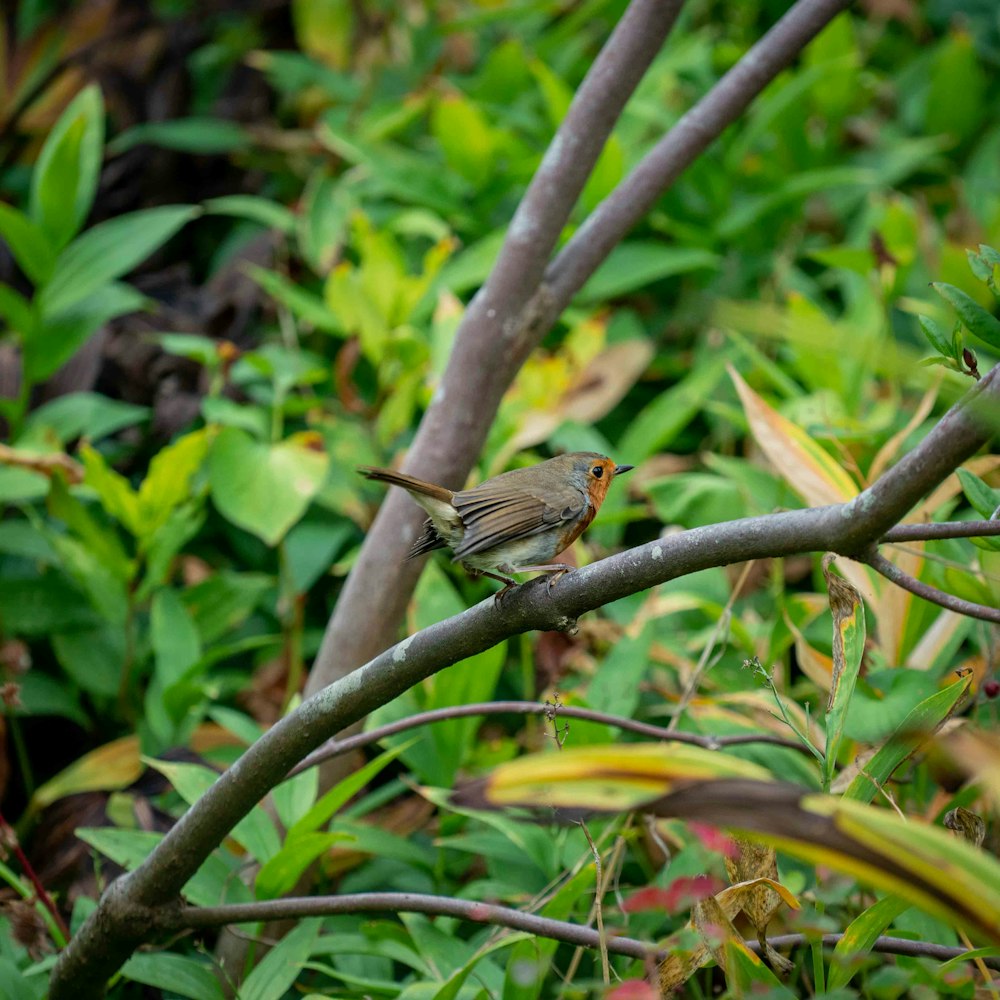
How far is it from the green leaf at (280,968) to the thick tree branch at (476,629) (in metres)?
0.26

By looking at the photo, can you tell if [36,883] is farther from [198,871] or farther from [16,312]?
[16,312]

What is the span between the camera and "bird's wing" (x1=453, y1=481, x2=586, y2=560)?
2.04 metres

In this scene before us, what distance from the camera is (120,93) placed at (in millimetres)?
5000

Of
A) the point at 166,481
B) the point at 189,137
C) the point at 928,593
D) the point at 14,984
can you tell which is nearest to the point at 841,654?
the point at 928,593

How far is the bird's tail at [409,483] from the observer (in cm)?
194

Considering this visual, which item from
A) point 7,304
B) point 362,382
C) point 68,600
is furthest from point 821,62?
point 68,600

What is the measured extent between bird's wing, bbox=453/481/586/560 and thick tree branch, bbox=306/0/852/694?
462 millimetres

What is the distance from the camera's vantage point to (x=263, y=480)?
321cm

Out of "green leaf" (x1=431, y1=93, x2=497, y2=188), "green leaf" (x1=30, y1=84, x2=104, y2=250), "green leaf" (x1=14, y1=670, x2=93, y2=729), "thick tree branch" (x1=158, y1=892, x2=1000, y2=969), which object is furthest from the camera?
"green leaf" (x1=431, y1=93, x2=497, y2=188)

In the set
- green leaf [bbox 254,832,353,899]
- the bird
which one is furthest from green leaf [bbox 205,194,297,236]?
green leaf [bbox 254,832,353,899]

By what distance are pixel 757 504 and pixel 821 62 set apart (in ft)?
8.18

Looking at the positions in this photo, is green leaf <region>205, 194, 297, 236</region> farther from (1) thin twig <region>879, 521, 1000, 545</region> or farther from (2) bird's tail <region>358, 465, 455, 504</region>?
(1) thin twig <region>879, 521, 1000, 545</region>

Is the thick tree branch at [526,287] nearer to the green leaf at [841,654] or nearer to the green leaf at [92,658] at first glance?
the green leaf at [92,658]

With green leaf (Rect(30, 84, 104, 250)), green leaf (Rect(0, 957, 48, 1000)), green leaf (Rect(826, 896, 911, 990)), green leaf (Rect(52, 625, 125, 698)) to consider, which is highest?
green leaf (Rect(30, 84, 104, 250))
